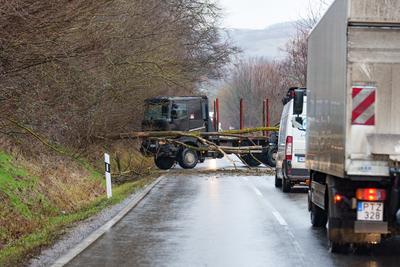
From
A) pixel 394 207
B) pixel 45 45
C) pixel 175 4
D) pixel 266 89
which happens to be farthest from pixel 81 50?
pixel 266 89

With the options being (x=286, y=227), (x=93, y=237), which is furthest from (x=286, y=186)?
(x=93, y=237)

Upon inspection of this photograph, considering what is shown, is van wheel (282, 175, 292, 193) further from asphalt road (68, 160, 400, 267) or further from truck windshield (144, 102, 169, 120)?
truck windshield (144, 102, 169, 120)

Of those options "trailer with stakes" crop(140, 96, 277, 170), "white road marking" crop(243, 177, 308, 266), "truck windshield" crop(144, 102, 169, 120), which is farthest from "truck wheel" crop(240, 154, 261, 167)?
"white road marking" crop(243, 177, 308, 266)

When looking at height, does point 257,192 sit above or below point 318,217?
below

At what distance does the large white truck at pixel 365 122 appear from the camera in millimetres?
7688

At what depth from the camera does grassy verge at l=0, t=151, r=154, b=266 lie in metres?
10.8

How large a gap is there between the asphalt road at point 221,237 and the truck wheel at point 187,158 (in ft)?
40.7

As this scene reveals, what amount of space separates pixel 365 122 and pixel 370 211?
1.15m

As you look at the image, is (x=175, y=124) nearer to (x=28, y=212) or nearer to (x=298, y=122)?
(x=28, y=212)

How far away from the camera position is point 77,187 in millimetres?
19531

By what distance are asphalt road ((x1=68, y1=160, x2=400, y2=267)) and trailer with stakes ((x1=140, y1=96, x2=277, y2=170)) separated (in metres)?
11.5

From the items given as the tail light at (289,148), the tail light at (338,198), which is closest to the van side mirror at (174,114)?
the tail light at (289,148)

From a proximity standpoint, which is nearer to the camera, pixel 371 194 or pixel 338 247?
pixel 371 194

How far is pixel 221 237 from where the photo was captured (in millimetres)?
10758
